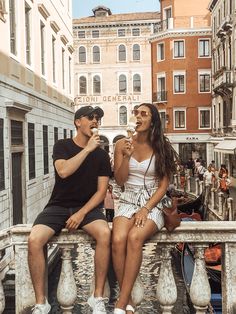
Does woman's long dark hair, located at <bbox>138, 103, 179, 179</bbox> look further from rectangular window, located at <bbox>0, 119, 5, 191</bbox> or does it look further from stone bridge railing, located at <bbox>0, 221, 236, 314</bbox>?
rectangular window, located at <bbox>0, 119, 5, 191</bbox>

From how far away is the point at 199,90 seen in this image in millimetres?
34375

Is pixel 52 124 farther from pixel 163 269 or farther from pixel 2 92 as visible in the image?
pixel 163 269

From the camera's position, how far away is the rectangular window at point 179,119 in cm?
3441

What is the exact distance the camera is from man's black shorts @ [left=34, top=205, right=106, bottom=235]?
2.85 m

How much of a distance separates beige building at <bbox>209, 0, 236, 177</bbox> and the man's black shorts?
62.1 feet

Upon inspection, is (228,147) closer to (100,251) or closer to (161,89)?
(161,89)

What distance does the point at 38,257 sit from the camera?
2762 millimetres

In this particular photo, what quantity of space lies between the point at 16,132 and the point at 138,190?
8215 millimetres

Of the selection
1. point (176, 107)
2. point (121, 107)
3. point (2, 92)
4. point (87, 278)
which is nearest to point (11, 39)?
point (2, 92)

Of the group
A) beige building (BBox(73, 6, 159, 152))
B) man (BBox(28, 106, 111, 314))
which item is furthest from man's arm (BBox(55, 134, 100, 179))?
beige building (BBox(73, 6, 159, 152))

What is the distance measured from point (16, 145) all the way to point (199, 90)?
25.1 m

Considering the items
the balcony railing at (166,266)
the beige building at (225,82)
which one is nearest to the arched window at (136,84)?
the beige building at (225,82)

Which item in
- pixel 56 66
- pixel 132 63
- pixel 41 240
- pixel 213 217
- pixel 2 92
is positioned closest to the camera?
pixel 41 240

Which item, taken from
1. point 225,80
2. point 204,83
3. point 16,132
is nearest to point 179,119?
point 204,83
